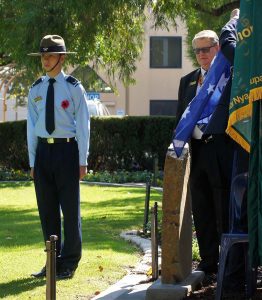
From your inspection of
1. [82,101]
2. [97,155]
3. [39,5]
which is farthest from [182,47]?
[82,101]

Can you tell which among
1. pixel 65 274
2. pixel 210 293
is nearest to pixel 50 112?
pixel 65 274

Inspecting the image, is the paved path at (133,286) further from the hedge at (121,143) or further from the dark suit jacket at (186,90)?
the hedge at (121,143)

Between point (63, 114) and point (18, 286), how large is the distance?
155 centimetres

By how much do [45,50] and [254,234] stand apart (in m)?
3.24

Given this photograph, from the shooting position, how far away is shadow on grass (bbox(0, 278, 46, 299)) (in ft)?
22.2

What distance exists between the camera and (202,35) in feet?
22.0

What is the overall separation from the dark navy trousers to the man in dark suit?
1154 mm

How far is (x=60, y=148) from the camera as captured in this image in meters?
7.35

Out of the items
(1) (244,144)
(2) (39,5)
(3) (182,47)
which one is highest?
(3) (182,47)

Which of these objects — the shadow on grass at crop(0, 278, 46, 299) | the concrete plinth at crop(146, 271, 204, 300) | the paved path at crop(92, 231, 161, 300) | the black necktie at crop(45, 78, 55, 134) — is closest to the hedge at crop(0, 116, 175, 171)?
the paved path at crop(92, 231, 161, 300)

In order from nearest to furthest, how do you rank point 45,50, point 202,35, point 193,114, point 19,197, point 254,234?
point 254,234
point 193,114
point 202,35
point 45,50
point 19,197

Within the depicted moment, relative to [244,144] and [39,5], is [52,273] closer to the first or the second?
[244,144]

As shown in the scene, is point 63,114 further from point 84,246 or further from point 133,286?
point 84,246

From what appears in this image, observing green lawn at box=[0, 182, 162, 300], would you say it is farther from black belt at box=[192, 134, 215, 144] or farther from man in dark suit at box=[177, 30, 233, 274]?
black belt at box=[192, 134, 215, 144]
